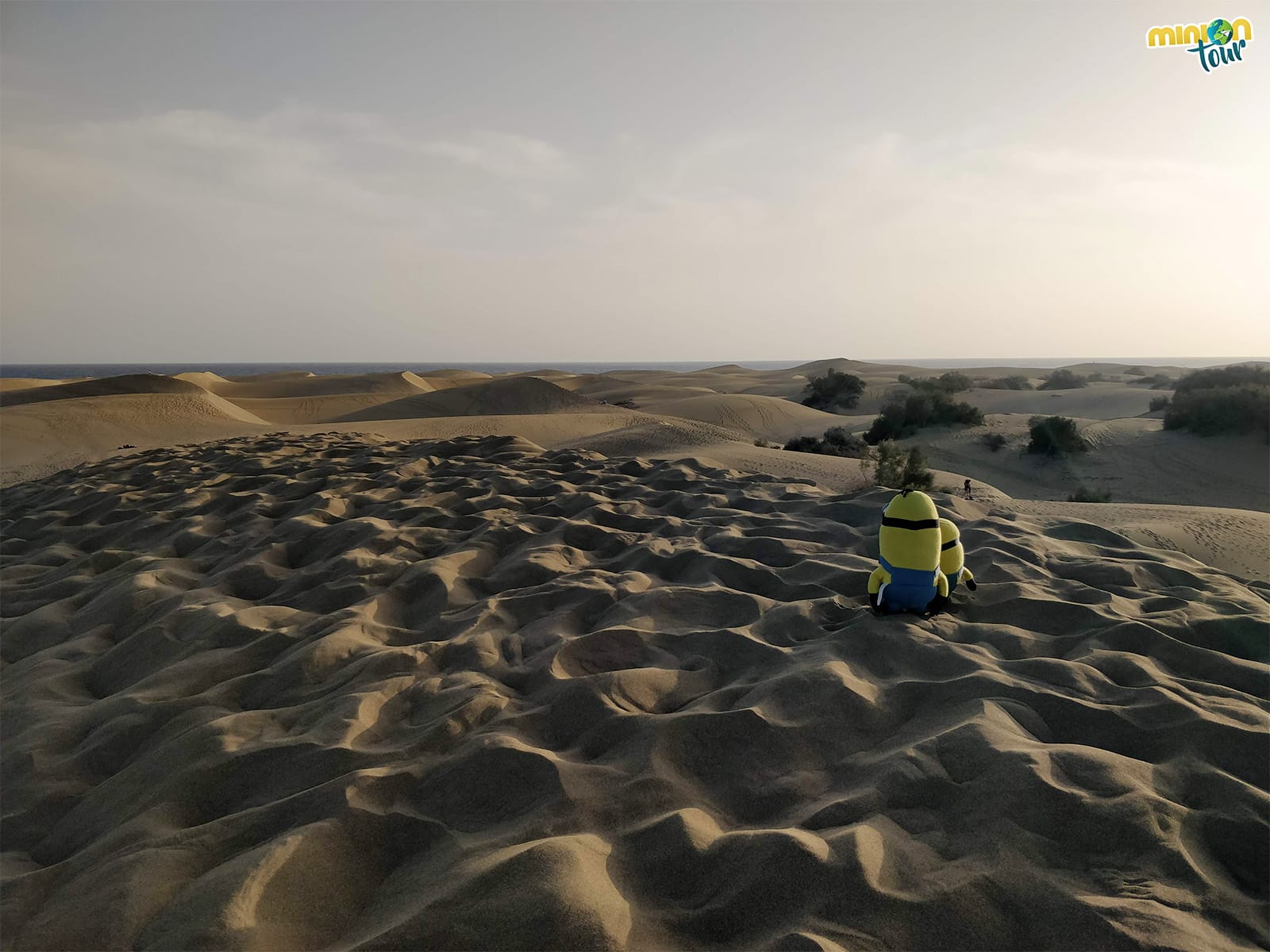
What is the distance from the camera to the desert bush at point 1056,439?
11.3 m

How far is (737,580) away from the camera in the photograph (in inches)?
151

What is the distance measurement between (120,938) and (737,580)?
9.35 feet

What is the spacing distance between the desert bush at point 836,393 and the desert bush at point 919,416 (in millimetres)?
10356

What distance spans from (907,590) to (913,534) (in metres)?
0.26

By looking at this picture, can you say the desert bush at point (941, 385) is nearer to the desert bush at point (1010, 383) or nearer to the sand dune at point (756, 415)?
the sand dune at point (756, 415)

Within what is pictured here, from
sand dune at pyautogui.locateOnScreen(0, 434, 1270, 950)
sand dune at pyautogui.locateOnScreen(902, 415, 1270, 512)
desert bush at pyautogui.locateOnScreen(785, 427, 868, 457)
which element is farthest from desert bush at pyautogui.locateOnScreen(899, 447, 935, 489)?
sand dune at pyautogui.locateOnScreen(902, 415, 1270, 512)

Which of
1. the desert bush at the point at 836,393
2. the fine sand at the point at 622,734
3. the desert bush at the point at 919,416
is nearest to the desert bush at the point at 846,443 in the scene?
the desert bush at the point at 919,416

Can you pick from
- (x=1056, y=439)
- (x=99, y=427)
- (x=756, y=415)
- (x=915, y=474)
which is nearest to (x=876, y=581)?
(x=915, y=474)

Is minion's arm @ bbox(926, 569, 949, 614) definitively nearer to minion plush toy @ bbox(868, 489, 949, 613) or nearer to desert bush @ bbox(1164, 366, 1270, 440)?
minion plush toy @ bbox(868, 489, 949, 613)

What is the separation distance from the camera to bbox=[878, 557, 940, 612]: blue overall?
314 cm

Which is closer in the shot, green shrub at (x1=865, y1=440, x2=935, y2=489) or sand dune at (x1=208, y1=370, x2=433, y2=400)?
green shrub at (x1=865, y1=440, x2=935, y2=489)

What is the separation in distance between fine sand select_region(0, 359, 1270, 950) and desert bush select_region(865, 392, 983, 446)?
26.5ft

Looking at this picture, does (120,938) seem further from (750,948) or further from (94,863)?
(750,948)

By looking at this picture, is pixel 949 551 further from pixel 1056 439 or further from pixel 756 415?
pixel 756 415
